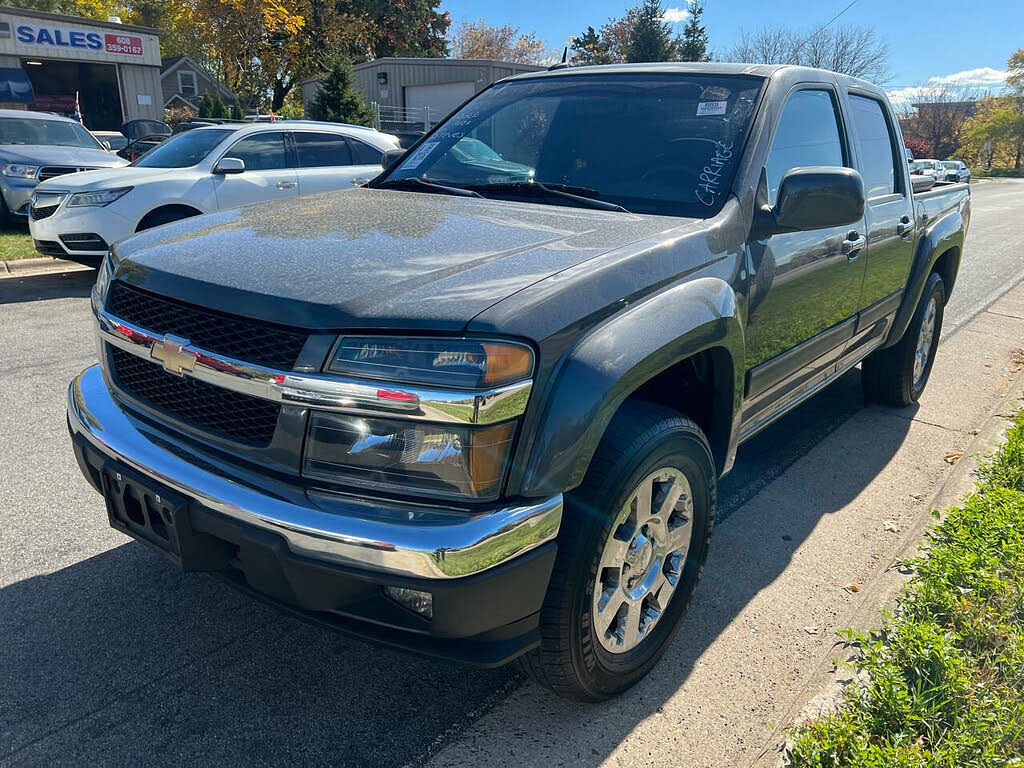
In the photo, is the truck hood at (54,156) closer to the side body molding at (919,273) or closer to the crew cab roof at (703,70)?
the crew cab roof at (703,70)

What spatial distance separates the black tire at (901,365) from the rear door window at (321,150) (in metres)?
6.25

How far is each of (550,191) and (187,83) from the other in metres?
47.2

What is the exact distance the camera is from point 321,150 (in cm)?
893

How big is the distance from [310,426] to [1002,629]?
2395 millimetres

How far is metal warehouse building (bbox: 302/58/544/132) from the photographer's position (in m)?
32.5

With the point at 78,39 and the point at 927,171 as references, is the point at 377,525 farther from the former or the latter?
the point at 78,39

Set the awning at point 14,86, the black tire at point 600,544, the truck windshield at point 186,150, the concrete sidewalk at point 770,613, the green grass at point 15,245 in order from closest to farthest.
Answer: the black tire at point 600,544 → the concrete sidewalk at point 770,613 → the truck windshield at point 186,150 → the green grass at point 15,245 → the awning at point 14,86

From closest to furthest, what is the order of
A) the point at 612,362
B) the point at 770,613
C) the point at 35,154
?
the point at 612,362
the point at 770,613
the point at 35,154

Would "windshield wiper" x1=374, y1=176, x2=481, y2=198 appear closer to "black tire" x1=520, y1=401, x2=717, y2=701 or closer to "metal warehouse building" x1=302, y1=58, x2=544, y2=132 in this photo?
"black tire" x1=520, y1=401, x2=717, y2=701

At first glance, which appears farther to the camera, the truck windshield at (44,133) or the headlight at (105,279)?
the truck windshield at (44,133)

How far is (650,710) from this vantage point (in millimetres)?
2438

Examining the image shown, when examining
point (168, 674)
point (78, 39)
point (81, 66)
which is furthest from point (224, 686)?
point (81, 66)

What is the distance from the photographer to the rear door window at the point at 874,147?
393 centimetres

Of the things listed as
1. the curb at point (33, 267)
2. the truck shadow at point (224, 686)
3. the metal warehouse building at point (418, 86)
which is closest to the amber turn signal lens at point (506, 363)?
the truck shadow at point (224, 686)
